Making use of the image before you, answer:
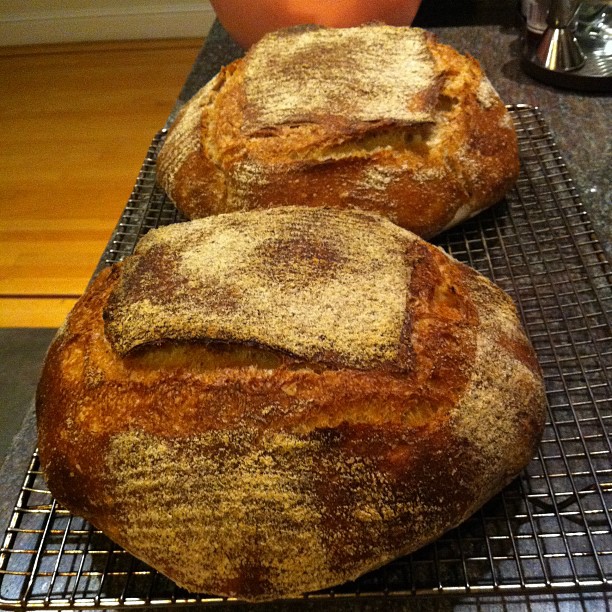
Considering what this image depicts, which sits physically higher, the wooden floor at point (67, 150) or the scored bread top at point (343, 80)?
the scored bread top at point (343, 80)

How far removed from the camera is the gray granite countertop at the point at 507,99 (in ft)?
3.38

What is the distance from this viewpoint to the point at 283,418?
76 centimetres

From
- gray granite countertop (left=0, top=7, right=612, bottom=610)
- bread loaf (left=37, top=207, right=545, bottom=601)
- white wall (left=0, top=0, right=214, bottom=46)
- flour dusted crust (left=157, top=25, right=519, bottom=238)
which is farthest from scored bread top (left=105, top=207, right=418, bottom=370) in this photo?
white wall (left=0, top=0, right=214, bottom=46)

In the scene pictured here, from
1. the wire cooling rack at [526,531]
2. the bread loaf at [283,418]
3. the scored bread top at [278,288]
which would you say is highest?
the scored bread top at [278,288]

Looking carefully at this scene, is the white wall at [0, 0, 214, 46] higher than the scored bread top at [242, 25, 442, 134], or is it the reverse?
the scored bread top at [242, 25, 442, 134]

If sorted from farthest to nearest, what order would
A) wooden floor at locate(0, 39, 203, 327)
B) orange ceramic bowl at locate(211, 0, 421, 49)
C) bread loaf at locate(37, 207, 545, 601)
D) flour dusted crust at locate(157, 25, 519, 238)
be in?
wooden floor at locate(0, 39, 203, 327)
orange ceramic bowl at locate(211, 0, 421, 49)
flour dusted crust at locate(157, 25, 519, 238)
bread loaf at locate(37, 207, 545, 601)

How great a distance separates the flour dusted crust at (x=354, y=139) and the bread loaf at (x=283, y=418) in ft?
1.13

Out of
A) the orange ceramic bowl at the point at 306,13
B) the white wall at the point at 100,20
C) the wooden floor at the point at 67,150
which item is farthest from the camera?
the white wall at the point at 100,20

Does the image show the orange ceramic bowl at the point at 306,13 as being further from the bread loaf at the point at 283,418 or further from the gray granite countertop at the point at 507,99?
the bread loaf at the point at 283,418

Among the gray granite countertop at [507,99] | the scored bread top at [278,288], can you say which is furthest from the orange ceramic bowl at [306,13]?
the scored bread top at [278,288]

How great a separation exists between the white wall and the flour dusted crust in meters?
2.06

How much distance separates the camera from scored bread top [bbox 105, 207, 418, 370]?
786mm

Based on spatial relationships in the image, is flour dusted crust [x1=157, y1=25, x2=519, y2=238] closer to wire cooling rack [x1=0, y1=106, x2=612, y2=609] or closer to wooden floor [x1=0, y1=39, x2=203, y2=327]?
wire cooling rack [x1=0, y1=106, x2=612, y2=609]

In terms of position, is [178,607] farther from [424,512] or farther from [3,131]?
[3,131]
